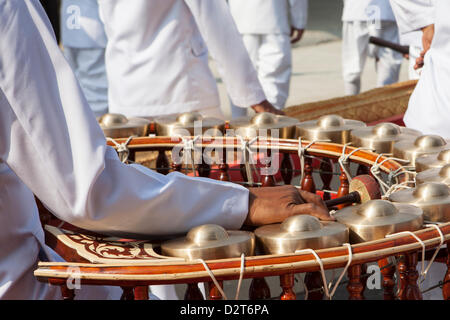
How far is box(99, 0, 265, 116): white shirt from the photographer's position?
2.33m

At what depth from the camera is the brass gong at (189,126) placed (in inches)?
67.2

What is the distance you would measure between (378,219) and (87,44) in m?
3.77

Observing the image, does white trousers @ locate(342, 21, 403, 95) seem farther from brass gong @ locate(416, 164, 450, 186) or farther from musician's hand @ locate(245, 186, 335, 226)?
musician's hand @ locate(245, 186, 335, 226)

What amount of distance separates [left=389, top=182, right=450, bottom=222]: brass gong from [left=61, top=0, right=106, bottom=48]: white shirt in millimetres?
3570

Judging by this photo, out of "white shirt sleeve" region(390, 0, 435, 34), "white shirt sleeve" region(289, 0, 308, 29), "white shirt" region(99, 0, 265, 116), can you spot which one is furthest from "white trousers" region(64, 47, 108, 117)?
"white shirt sleeve" region(390, 0, 435, 34)

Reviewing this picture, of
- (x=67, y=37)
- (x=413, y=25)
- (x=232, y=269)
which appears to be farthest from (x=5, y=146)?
(x=67, y=37)

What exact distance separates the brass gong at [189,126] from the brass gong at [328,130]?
7.9 inches

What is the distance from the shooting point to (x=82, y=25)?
4.46 metres

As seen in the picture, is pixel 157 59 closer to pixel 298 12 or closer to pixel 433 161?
pixel 433 161

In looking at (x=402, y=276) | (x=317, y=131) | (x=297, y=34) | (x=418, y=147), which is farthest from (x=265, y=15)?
(x=402, y=276)

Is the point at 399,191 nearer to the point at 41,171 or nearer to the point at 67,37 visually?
the point at 41,171

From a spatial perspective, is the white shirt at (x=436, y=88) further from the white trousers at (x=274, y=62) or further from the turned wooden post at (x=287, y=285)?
the white trousers at (x=274, y=62)

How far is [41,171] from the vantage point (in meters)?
0.95

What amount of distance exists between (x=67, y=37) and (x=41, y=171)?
12.4ft
